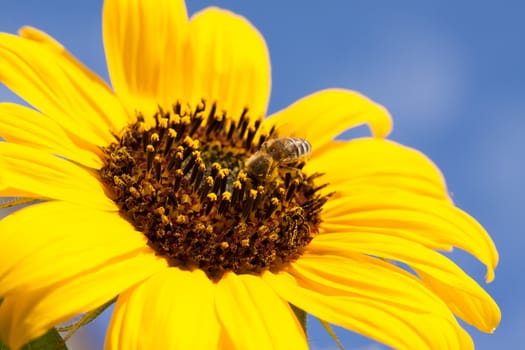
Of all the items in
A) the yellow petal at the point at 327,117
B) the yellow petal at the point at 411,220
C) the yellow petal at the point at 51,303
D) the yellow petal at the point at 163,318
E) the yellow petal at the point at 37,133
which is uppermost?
the yellow petal at the point at 327,117

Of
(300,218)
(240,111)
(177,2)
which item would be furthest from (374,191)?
(177,2)

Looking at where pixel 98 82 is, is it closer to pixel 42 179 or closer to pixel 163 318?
pixel 42 179

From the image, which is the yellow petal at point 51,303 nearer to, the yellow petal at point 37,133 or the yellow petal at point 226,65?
the yellow petal at point 37,133

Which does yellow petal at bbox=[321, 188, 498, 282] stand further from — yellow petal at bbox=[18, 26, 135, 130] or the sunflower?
yellow petal at bbox=[18, 26, 135, 130]

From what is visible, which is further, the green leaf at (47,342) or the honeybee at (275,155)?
the honeybee at (275,155)

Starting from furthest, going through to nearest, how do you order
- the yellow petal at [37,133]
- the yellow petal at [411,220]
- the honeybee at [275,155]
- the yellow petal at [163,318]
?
the honeybee at [275,155]
the yellow petal at [411,220]
the yellow petal at [37,133]
the yellow petal at [163,318]


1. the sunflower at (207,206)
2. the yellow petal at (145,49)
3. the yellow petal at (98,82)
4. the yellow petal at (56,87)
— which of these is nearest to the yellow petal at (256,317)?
the sunflower at (207,206)

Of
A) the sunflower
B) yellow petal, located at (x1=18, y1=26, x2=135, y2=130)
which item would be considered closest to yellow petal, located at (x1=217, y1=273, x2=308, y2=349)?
the sunflower
